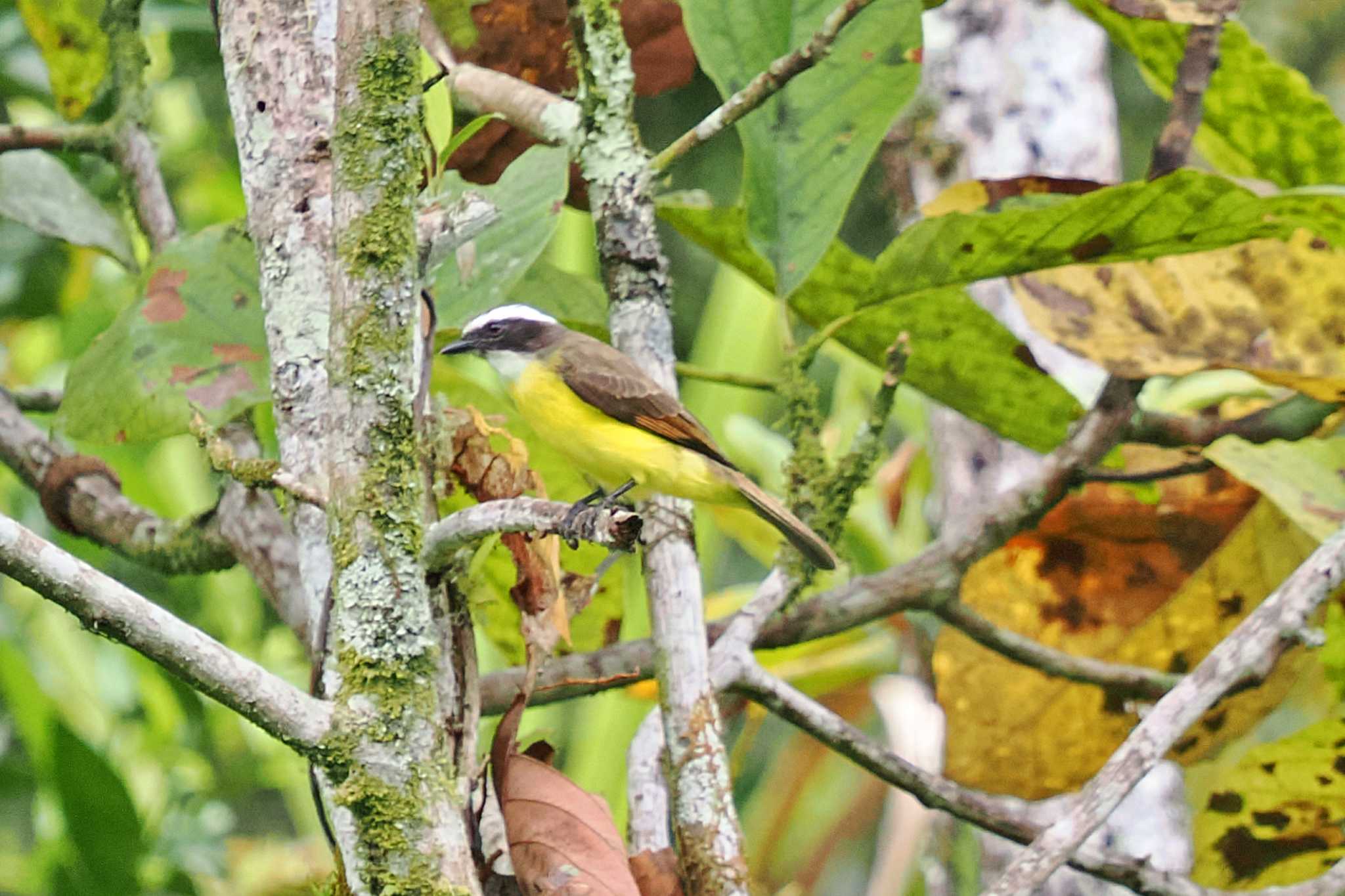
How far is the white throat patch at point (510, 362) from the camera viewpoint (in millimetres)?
1537

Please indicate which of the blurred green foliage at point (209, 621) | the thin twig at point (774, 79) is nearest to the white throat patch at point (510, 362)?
the blurred green foliage at point (209, 621)

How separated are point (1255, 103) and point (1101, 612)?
1.74 ft

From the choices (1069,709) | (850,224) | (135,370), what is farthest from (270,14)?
(850,224)

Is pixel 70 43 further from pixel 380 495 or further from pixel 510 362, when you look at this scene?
pixel 380 495

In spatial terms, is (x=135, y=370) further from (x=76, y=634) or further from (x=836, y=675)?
(x=76, y=634)

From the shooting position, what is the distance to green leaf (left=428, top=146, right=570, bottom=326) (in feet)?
3.52

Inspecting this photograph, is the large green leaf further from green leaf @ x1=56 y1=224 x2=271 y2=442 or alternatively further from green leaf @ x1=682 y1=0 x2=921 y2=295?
green leaf @ x1=56 y1=224 x2=271 y2=442

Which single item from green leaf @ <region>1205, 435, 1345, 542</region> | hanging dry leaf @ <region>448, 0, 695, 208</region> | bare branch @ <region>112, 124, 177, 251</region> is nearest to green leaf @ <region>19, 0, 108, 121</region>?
bare branch @ <region>112, 124, 177, 251</region>

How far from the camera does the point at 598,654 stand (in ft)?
4.13

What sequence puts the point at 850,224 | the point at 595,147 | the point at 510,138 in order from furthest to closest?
the point at 850,224
the point at 510,138
the point at 595,147

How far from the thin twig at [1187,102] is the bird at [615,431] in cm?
44

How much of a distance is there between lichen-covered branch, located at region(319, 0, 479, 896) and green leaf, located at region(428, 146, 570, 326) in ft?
1.01

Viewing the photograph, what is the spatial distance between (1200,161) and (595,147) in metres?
3.22

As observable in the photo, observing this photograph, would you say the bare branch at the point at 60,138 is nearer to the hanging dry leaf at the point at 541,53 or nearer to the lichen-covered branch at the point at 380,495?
the hanging dry leaf at the point at 541,53
